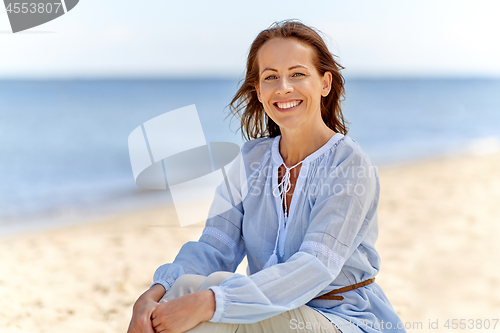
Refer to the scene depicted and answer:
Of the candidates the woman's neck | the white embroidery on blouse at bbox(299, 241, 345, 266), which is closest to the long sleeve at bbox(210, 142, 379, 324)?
the white embroidery on blouse at bbox(299, 241, 345, 266)

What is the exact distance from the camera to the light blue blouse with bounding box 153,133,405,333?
1.34 m

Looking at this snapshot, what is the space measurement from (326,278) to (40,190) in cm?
677

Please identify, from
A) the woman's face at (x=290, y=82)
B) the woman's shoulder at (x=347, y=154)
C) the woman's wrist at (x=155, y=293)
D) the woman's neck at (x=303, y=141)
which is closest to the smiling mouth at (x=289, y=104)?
the woman's face at (x=290, y=82)

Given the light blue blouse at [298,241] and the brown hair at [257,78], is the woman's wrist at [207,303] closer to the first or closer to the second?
the light blue blouse at [298,241]

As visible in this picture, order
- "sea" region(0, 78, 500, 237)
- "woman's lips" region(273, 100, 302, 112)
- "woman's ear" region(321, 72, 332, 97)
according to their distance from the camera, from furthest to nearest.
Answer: "sea" region(0, 78, 500, 237)
"woman's ear" region(321, 72, 332, 97)
"woman's lips" region(273, 100, 302, 112)

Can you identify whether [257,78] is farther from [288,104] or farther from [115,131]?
[115,131]

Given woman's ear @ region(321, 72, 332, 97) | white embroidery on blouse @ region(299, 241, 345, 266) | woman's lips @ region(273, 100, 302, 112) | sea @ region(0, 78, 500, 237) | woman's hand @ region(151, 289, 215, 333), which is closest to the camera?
woman's hand @ region(151, 289, 215, 333)

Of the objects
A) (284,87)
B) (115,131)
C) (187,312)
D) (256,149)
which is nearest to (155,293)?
(187,312)

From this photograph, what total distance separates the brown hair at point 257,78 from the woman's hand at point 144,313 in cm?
87

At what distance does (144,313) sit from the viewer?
137cm

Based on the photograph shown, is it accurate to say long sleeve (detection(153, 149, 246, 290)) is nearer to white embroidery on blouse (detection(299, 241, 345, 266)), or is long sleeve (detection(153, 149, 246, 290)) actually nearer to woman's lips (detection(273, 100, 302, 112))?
woman's lips (detection(273, 100, 302, 112))

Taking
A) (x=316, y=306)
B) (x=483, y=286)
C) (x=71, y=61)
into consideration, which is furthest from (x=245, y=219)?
(x=71, y=61)

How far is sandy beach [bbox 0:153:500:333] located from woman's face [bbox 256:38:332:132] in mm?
1753

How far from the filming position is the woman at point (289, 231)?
1332 mm
